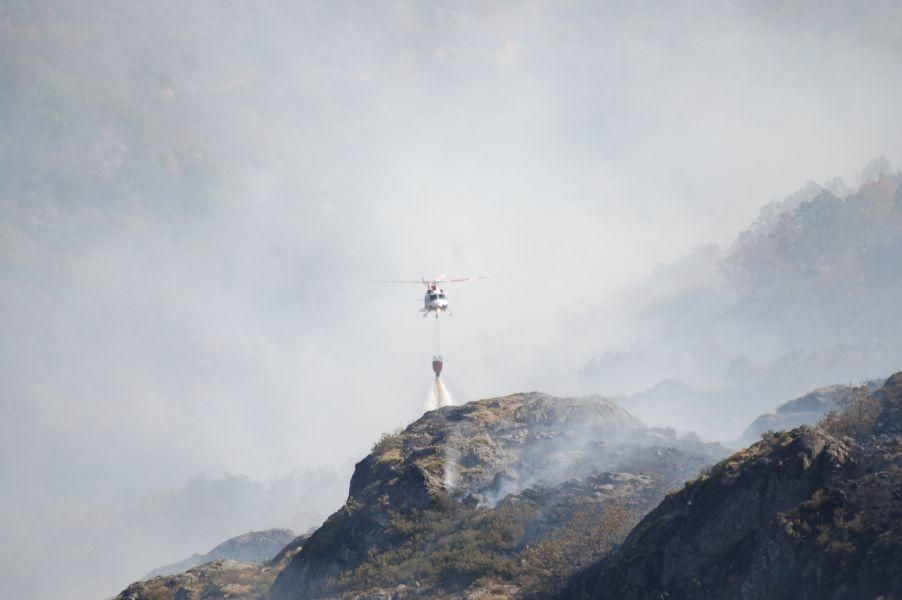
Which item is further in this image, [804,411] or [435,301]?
[804,411]

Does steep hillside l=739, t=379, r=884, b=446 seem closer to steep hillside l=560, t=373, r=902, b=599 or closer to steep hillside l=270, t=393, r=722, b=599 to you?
steep hillside l=270, t=393, r=722, b=599

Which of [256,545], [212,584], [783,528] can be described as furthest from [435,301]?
[256,545]

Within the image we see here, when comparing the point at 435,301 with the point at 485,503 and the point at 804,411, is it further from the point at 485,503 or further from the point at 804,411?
the point at 804,411

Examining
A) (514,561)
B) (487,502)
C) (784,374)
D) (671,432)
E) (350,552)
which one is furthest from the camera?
(784,374)

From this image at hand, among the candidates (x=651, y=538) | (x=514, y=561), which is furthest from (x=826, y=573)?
(x=514, y=561)

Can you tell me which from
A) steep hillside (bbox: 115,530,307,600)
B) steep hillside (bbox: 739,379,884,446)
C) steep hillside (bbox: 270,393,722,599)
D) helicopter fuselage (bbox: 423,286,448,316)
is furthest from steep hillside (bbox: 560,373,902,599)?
steep hillside (bbox: 739,379,884,446)

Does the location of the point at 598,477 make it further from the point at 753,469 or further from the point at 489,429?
the point at 753,469
